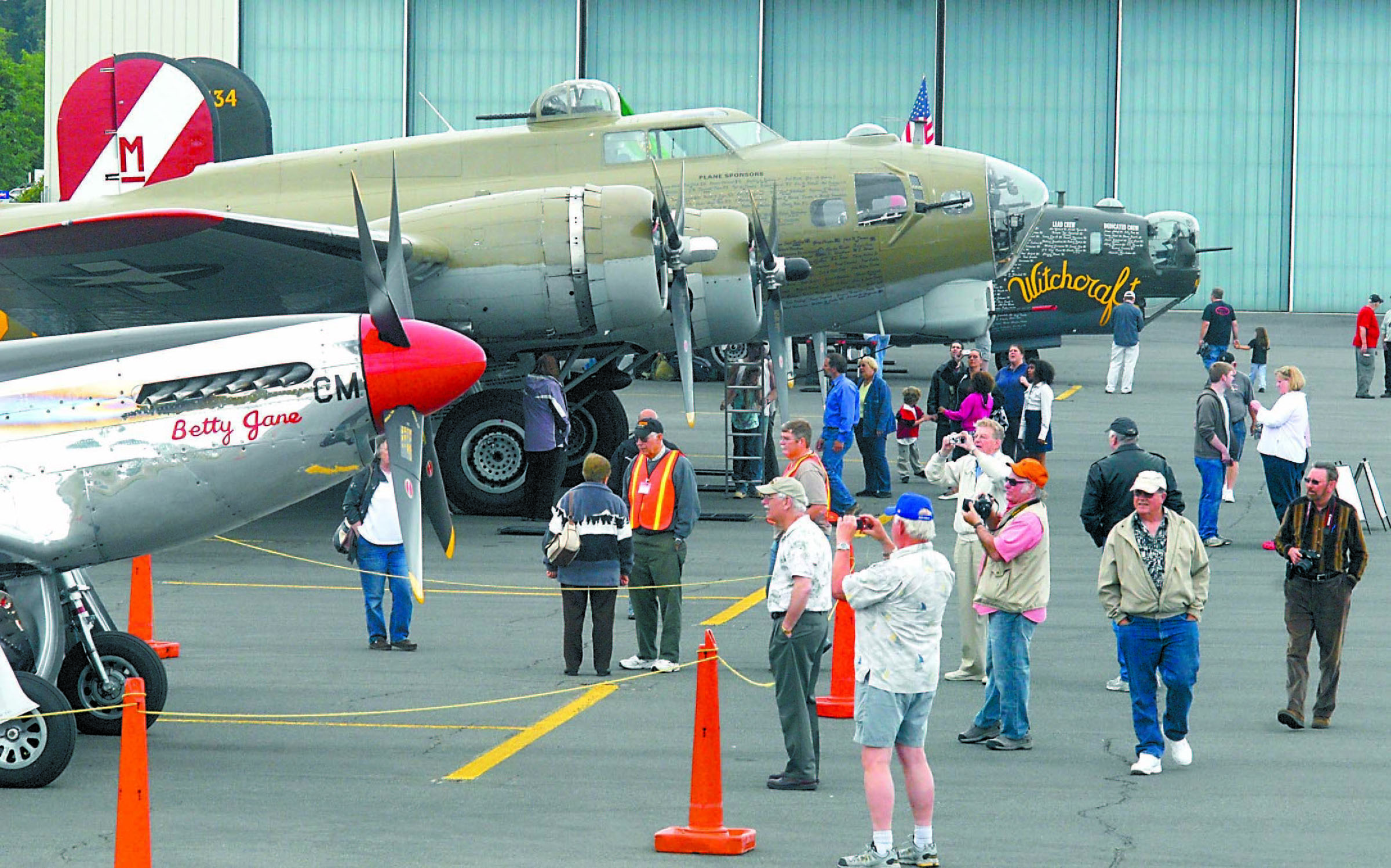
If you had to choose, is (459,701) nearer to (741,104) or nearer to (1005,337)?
(1005,337)

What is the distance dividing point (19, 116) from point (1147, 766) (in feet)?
315

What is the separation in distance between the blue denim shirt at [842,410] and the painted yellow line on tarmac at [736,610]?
14.9 ft

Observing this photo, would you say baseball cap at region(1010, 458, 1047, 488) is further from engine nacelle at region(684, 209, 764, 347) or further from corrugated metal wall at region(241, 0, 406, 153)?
corrugated metal wall at region(241, 0, 406, 153)

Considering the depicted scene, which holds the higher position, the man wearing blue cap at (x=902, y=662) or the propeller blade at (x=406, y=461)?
the propeller blade at (x=406, y=461)

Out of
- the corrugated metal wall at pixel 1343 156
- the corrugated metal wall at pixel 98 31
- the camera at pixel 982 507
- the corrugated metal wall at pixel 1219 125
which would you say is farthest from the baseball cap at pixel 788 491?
the corrugated metal wall at pixel 1343 156

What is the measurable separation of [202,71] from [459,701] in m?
6.21

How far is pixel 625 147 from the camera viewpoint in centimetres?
2139

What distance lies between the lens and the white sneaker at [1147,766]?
10164 mm

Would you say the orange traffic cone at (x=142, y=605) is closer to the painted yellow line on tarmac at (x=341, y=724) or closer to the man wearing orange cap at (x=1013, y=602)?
the painted yellow line on tarmac at (x=341, y=724)

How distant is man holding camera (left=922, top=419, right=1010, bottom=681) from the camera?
39.3ft

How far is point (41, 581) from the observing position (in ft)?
34.3

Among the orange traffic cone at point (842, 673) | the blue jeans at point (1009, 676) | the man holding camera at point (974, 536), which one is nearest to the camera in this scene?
the blue jeans at point (1009, 676)

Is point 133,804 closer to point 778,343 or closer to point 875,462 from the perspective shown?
point 778,343

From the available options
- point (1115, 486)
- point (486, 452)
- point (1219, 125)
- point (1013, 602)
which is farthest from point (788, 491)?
point (1219, 125)
